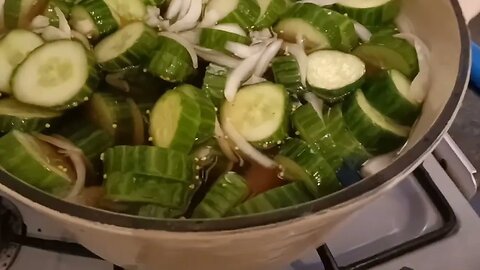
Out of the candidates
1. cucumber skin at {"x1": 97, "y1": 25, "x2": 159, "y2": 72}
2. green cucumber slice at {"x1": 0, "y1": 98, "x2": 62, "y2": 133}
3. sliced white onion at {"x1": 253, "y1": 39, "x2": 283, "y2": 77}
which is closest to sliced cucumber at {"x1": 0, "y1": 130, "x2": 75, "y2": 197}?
green cucumber slice at {"x1": 0, "y1": 98, "x2": 62, "y2": 133}

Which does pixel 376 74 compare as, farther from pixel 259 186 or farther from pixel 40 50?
pixel 40 50

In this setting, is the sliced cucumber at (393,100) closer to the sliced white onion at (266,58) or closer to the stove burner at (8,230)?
the sliced white onion at (266,58)

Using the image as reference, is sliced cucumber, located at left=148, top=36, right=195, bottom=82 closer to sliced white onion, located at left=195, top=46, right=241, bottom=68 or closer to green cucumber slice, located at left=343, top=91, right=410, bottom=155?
sliced white onion, located at left=195, top=46, right=241, bottom=68

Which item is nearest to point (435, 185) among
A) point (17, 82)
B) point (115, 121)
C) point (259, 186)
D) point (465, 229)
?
point (465, 229)

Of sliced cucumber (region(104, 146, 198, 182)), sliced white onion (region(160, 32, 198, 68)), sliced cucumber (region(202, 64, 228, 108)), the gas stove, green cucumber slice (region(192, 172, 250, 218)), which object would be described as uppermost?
sliced white onion (region(160, 32, 198, 68))

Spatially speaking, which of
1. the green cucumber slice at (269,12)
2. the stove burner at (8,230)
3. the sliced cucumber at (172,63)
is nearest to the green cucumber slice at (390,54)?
the green cucumber slice at (269,12)

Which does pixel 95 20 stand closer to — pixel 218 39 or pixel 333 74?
pixel 218 39

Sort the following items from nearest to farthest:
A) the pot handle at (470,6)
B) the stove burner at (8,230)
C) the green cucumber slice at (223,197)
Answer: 1. the green cucumber slice at (223,197)
2. the stove burner at (8,230)
3. the pot handle at (470,6)

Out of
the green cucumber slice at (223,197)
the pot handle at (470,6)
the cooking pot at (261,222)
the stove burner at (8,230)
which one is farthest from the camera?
the pot handle at (470,6)
